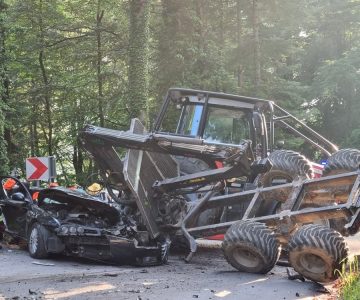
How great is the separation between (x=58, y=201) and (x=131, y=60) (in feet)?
27.2

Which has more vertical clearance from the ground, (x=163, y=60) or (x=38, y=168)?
(x=163, y=60)

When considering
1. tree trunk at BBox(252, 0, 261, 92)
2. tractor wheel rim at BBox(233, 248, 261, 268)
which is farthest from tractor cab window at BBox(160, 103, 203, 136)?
tree trunk at BBox(252, 0, 261, 92)

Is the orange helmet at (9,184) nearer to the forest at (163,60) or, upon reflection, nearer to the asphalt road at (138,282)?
the asphalt road at (138,282)

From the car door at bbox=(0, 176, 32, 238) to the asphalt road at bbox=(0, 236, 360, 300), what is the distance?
1.99ft

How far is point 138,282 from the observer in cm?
683

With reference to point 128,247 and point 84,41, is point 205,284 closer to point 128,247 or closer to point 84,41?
point 128,247

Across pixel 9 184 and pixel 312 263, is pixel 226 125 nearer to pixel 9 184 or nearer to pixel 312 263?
pixel 312 263

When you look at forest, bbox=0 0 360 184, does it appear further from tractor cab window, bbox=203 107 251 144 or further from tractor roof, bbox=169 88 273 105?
tractor cab window, bbox=203 107 251 144

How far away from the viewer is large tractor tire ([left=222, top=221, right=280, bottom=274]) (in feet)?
23.7

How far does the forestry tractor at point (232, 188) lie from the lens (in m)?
7.10

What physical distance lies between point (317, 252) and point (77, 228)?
3509 mm

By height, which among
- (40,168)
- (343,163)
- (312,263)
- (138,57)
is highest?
(138,57)

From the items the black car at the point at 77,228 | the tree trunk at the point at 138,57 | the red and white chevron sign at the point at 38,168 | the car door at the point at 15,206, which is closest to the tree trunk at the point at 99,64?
the tree trunk at the point at 138,57

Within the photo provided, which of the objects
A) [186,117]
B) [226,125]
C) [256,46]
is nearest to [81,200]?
[186,117]
